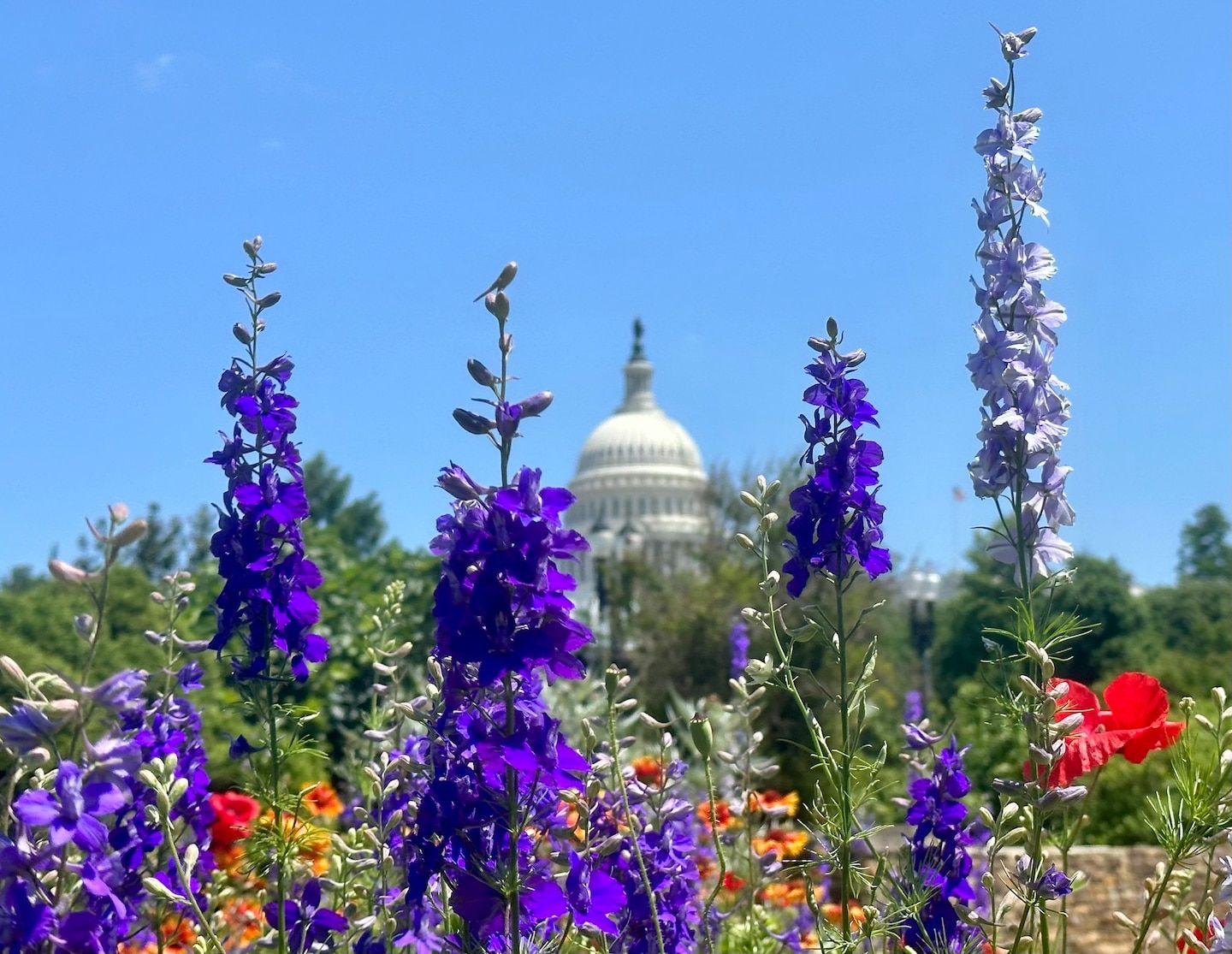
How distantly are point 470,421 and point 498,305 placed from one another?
0.21m

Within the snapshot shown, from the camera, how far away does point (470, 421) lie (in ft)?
6.93

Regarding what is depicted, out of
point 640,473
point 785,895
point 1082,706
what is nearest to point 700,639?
point 785,895

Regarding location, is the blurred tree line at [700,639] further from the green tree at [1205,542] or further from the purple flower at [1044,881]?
the green tree at [1205,542]

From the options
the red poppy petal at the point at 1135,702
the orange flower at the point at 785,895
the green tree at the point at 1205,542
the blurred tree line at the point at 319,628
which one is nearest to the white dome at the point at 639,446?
the green tree at the point at 1205,542

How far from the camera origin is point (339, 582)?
52.2 ft

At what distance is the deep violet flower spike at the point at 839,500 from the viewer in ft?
8.84

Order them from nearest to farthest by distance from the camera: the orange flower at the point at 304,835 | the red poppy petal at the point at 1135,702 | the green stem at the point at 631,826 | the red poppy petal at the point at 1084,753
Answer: the green stem at the point at 631,826
the red poppy petal at the point at 1084,753
the red poppy petal at the point at 1135,702
the orange flower at the point at 304,835

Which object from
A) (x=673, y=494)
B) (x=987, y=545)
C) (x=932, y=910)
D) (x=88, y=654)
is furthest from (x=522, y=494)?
(x=673, y=494)

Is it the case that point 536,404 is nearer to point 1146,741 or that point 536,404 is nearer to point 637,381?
point 1146,741

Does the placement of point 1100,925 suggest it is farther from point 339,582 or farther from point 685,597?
point 685,597

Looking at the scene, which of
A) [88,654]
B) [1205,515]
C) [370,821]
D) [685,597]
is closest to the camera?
[88,654]

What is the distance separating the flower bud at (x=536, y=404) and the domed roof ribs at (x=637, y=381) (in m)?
97.5

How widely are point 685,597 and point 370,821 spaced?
69.3 feet

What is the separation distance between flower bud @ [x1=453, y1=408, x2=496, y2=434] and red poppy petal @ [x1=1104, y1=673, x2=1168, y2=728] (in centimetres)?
162
